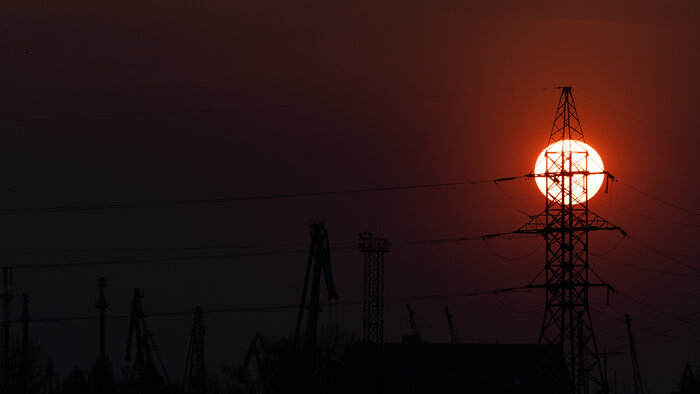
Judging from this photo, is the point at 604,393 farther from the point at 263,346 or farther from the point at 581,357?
the point at 263,346

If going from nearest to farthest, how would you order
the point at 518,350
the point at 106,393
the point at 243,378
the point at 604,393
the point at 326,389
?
Answer: the point at 604,393 < the point at 106,393 < the point at 326,389 < the point at 243,378 < the point at 518,350

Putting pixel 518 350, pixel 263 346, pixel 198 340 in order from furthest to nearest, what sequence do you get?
pixel 518 350 < pixel 263 346 < pixel 198 340

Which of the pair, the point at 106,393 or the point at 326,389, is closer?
the point at 106,393

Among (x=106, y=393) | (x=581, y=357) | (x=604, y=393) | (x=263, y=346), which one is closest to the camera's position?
(x=581, y=357)

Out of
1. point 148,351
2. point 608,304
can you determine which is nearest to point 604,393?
point 608,304

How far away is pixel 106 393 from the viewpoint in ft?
300

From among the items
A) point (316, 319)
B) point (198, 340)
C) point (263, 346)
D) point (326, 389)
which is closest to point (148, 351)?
point (198, 340)

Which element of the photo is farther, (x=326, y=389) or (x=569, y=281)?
(x=326, y=389)

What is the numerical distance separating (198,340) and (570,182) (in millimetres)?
58882

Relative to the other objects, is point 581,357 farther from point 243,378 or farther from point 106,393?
point 243,378

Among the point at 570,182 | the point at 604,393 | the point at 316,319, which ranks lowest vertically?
the point at 604,393

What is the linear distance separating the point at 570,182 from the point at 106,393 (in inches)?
1572

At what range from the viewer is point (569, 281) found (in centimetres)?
6544

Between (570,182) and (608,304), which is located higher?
(570,182)
